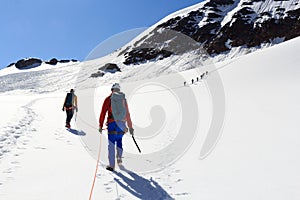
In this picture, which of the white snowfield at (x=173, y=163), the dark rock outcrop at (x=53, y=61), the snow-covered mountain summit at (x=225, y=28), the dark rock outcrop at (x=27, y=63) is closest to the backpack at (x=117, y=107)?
the white snowfield at (x=173, y=163)

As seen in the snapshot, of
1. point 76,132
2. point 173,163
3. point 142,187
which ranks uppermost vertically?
point 76,132

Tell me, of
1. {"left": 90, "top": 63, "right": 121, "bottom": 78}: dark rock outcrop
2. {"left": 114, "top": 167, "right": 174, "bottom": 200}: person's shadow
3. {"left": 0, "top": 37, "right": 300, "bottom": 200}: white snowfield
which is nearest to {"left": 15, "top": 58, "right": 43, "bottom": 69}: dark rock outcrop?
{"left": 90, "top": 63, "right": 121, "bottom": 78}: dark rock outcrop

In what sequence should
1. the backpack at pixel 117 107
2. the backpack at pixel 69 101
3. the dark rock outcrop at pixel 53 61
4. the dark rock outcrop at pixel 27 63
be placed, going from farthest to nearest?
the dark rock outcrop at pixel 53 61 → the dark rock outcrop at pixel 27 63 → the backpack at pixel 69 101 → the backpack at pixel 117 107

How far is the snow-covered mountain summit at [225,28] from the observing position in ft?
299

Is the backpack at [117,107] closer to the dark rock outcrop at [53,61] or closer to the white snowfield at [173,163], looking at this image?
the white snowfield at [173,163]

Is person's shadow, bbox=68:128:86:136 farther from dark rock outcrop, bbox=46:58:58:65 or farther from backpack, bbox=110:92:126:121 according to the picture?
dark rock outcrop, bbox=46:58:58:65

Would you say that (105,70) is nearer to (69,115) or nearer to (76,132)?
(69,115)

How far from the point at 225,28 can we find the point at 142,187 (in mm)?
107212

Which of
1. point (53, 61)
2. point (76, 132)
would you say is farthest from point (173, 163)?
point (53, 61)

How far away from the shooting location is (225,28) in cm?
10450

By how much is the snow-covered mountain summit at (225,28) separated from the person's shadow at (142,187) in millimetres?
85810

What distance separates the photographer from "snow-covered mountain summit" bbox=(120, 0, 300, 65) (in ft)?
299

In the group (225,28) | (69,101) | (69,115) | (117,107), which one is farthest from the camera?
(225,28)

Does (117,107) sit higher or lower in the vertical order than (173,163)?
higher
